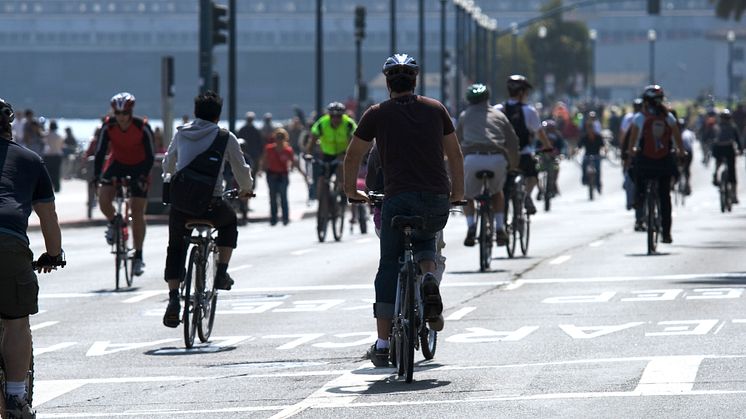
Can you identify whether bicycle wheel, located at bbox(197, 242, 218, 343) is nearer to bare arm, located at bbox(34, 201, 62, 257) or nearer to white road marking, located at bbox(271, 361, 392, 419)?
white road marking, located at bbox(271, 361, 392, 419)

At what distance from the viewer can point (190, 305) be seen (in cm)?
1268

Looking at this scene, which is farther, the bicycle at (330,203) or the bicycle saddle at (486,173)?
the bicycle at (330,203)

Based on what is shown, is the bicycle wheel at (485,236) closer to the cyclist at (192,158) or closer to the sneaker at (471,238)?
the sneaker at (471,238)

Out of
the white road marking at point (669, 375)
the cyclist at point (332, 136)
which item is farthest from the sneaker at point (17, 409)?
the cyclist at point (332, 136)

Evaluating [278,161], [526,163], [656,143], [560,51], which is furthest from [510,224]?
[560,51]

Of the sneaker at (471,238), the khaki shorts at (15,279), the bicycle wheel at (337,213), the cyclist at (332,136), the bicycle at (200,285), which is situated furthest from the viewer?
the bicycle wheel at (337,213)

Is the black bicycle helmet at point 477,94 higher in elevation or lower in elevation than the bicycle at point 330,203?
higher

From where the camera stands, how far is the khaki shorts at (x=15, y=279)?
8.09 m

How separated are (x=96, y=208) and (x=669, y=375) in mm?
27495

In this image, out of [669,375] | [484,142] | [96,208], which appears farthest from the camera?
[96,208]

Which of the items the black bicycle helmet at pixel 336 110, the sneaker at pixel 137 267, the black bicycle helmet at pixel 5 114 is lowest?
the sneaker at pixel 137 267

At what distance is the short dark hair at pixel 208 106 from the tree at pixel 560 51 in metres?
115

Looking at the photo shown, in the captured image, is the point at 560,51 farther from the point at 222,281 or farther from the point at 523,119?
the point at 222,281

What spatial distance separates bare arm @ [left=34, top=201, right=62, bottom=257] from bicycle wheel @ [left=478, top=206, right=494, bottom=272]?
9956 millimetres
